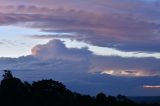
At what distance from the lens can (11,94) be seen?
90188 millimetres

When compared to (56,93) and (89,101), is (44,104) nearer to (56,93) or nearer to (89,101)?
(56,93)

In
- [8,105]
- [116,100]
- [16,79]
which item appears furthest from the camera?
[116,100]

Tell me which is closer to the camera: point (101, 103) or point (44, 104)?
point (44, 104)

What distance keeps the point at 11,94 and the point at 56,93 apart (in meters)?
9.02

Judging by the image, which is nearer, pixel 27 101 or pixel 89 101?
pixel 27 101

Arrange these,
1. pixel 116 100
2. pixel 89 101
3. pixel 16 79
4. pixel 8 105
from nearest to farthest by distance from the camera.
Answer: pixel 8 105, pixel 16 79, pixel 89 101, pixel 116 100

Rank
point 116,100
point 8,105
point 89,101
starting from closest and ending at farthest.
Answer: point 8,105 < point 89,101 < point 116,100

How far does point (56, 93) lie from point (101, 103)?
19.8m

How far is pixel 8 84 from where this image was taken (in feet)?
303

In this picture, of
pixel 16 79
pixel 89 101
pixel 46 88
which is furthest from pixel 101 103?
pixel 16 79

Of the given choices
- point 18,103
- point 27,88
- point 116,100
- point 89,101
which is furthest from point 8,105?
point 116,100

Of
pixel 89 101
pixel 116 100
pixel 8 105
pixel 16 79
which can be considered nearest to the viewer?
pixel 8 105

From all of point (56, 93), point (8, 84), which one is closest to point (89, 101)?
point (56, 93)

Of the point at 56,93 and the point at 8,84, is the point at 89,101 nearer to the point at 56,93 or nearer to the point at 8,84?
the point at 56,93
